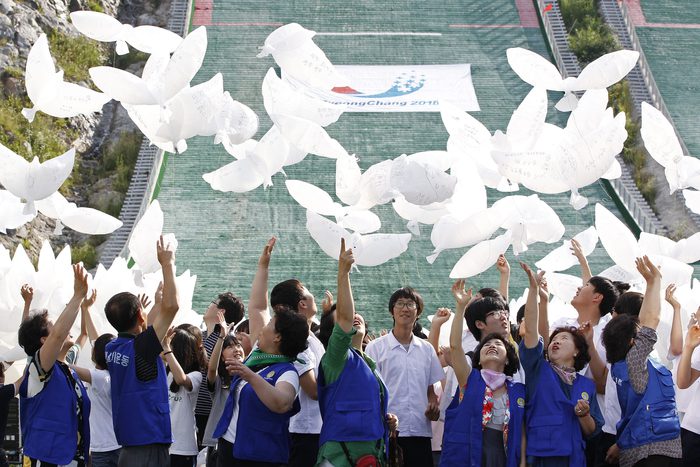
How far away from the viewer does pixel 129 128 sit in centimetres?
1675

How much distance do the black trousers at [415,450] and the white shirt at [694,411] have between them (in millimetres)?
1346

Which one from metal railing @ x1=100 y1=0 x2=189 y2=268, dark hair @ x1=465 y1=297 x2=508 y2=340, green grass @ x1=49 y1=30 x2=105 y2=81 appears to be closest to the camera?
dark hair @ x1=465 y1=297 x2=508 y2=340

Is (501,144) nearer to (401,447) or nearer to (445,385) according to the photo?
(445,385)

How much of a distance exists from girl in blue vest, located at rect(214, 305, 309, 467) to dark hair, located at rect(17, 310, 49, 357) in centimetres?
107

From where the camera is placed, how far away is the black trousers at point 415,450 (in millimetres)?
5438

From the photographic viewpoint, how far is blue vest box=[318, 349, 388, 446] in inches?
183

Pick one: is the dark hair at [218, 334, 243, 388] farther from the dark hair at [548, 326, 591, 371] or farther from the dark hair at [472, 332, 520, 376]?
the dark hair at [548, 326, 591, 371]

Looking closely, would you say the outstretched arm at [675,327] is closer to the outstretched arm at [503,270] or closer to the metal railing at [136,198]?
the outstretched arm at [503,270]

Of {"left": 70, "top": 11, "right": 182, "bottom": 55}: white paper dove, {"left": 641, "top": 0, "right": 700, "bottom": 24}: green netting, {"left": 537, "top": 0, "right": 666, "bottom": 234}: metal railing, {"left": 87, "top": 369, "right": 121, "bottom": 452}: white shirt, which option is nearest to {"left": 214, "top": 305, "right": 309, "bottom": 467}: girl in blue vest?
{"left": 87, "top": 369, "right": 121, "bottom": 452}: white shirt

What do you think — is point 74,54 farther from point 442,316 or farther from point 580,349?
point 580,349

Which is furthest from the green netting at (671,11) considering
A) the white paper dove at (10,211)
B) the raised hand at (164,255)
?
the raised hand at (164,255)

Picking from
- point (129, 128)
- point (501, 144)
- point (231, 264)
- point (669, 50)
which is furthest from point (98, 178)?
point (501, 144)

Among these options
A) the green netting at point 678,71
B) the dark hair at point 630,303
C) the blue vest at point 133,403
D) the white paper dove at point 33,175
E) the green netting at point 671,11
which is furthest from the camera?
the green netting at point 671,11

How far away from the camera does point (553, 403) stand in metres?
4.86
